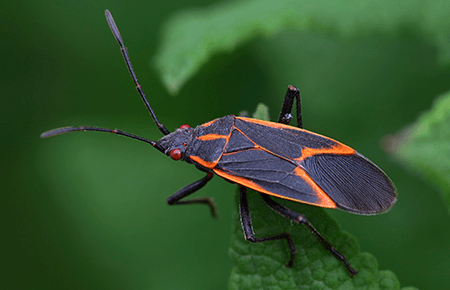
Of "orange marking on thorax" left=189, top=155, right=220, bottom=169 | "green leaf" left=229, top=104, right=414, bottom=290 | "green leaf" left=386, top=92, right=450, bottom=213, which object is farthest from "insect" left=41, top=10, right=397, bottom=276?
"green leaf" left=386, top=92, right=450, bottom=213

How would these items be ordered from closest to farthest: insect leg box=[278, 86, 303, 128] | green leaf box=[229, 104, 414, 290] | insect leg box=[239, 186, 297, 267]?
green leaf box=[229, 104, 414, 290]
insect leg box=[239, 186, 297, 267]
insect leg box=[278, 86, 303, 128]

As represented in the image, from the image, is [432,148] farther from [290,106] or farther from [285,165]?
[290,106]

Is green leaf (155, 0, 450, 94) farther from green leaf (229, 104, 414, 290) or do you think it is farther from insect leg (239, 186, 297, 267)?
green leaf (229, 104, 414, 290)

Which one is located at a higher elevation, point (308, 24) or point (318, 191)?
point (308, 24)

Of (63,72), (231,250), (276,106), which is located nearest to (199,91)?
(276,106)

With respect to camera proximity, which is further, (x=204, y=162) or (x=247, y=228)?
(x=204, y=162)

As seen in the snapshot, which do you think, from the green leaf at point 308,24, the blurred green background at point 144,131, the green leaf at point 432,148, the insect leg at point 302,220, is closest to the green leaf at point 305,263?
the insect leg at point 302,220

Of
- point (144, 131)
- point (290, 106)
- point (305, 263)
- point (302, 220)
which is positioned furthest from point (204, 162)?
point (144, 131)
